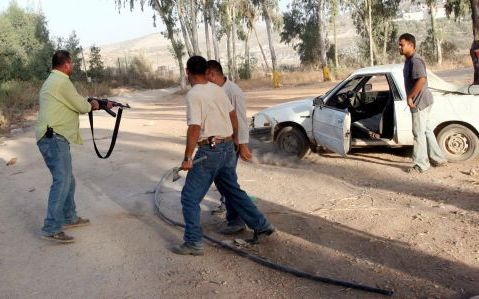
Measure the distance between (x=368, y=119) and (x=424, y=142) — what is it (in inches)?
69.8

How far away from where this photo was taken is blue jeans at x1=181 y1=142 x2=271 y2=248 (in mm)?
5004

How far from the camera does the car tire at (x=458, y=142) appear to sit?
803 cm

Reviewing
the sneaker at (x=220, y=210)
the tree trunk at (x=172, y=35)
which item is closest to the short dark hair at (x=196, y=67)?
the sneaker at (x=220, y=210)

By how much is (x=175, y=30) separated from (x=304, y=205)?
1372 inches

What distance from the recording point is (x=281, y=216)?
6270 millimetres

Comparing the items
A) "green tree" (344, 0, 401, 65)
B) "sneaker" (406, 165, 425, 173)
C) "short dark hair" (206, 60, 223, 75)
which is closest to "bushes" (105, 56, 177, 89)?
"green tree" (344, 0, 401, 65)

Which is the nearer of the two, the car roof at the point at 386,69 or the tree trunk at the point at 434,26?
the car roof at the point at 386,69

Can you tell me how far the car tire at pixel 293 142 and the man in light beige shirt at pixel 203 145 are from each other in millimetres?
4336

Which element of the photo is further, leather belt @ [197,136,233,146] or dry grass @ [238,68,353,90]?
dry grass @ [238,68,353,90]

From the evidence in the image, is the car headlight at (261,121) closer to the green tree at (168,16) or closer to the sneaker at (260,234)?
the sneaker at (260,234)

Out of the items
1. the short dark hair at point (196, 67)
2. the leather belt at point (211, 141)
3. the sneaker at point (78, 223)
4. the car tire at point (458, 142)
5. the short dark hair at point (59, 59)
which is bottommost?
the sneaker at point (78, 223)

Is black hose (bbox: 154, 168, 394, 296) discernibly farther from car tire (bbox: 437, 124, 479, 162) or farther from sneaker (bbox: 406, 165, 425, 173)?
car tire (bbox: 437, 124, 479, 162)

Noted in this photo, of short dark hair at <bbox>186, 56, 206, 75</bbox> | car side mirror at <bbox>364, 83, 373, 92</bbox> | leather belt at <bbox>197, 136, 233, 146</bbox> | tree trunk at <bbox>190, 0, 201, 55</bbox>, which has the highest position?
tree trunk at <bbox>190, 0, 201, 55</bbox>

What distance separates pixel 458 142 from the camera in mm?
8117
